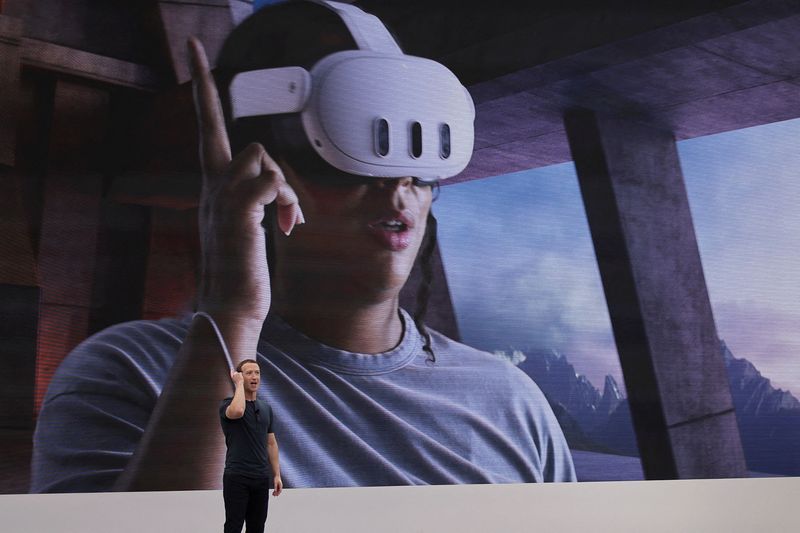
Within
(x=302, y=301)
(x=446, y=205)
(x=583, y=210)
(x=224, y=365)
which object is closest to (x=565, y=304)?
(x=583, y=210)

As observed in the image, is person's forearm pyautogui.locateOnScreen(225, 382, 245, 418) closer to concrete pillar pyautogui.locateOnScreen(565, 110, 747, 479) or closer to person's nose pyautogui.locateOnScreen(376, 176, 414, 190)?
person's nose pyautogui.locateOnScreen(376, 176, 414, 190)

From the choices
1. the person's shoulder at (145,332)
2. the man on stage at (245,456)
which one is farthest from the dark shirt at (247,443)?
the person's shoulder at (145,332)

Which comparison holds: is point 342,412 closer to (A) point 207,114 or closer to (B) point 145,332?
(B) point 145,332

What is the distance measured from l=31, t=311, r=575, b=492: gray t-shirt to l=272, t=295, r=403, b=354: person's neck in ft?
0.15

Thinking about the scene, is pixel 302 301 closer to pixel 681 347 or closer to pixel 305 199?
pixel 305 199

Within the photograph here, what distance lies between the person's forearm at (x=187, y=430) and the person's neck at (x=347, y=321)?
0.36 meters

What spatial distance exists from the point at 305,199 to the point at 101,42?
A: 1194 mm

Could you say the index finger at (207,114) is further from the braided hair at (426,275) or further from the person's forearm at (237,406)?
the person's forearm at (237,406)

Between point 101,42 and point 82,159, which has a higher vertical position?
point 101,42

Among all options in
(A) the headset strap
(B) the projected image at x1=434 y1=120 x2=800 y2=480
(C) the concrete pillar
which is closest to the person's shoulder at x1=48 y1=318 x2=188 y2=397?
(B) the projected image at x1=434 y1=120 x2=800 y2=480

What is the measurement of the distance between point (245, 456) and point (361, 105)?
88.3 inches

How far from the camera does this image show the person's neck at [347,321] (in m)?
4.16

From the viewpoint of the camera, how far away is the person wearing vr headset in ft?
12.9

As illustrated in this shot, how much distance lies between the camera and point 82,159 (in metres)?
4.02
